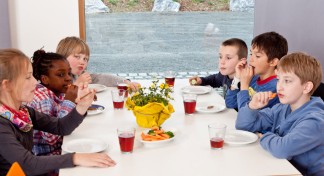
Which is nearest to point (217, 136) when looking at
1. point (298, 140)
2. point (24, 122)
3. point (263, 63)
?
point (298, 140)

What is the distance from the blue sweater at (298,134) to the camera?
192 centimetres

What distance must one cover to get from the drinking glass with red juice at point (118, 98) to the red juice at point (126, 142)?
2.50 feet

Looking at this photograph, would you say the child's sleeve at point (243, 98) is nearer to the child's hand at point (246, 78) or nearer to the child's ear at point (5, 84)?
the child's hand at point (246, 78)

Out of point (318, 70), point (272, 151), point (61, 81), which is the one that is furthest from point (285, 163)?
point (61, 81)

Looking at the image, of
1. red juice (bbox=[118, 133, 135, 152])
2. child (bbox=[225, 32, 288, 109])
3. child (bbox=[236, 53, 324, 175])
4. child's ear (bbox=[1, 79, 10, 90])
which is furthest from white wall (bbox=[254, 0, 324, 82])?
child's ear (bbox=[1, 79, 10, 90])

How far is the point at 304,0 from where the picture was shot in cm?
334

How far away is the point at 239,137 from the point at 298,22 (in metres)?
1.62

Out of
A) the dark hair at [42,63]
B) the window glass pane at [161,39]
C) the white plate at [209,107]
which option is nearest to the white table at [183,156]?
the white plate at [209,107]

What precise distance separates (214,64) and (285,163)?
10.2ft

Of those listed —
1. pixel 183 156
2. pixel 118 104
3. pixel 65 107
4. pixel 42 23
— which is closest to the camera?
pixel 183 156

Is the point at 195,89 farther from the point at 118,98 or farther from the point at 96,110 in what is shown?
the point at 96,110

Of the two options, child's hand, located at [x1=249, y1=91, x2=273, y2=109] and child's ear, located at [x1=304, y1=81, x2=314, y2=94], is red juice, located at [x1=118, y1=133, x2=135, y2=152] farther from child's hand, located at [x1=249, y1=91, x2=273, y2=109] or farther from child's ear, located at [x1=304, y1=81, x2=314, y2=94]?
child's ear, located at [x1=304, y1=81, x2=314, y2=94]

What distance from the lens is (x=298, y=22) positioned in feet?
11.3

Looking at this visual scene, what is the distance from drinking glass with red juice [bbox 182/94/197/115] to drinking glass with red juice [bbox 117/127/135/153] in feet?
2.12
